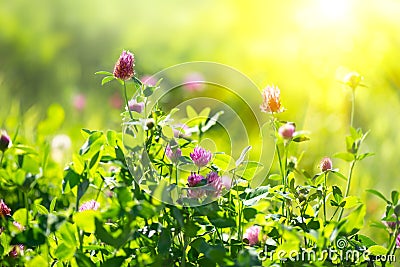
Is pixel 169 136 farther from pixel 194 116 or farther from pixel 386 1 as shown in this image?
pixel 386 1

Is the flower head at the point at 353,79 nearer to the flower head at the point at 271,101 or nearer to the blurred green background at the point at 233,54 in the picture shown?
the flower head at the point at 271,101

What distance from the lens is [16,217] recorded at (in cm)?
92

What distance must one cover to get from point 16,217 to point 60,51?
3.73 metres

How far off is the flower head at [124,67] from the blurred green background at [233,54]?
1.14 m

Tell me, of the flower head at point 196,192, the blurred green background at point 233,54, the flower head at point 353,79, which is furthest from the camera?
the blurred green background at point 233,54

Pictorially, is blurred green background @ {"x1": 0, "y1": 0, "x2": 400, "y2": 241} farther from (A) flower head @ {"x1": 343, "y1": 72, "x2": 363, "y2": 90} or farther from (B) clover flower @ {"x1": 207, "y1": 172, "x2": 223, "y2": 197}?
A: (B) clover flower @ {"x1": 207, "y1": 172, "x2": 223, "y2": 197}

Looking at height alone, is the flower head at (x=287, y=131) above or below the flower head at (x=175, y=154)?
above

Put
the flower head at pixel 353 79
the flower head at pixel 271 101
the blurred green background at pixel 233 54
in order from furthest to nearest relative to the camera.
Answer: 1. the blurred green background at pixel 233 54
2. the flower head at pixel 353 79
3. the flower head at pixel 271 101

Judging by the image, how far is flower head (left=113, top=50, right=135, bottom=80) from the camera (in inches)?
37.2

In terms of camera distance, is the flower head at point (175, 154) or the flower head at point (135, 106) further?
the flower head at point (135, 106)

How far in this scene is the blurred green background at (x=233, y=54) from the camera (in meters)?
2.89

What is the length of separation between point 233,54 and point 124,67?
3.52 meters

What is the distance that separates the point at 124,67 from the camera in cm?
95

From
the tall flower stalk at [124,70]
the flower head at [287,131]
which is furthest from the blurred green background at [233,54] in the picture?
the flower head at [287,131]
